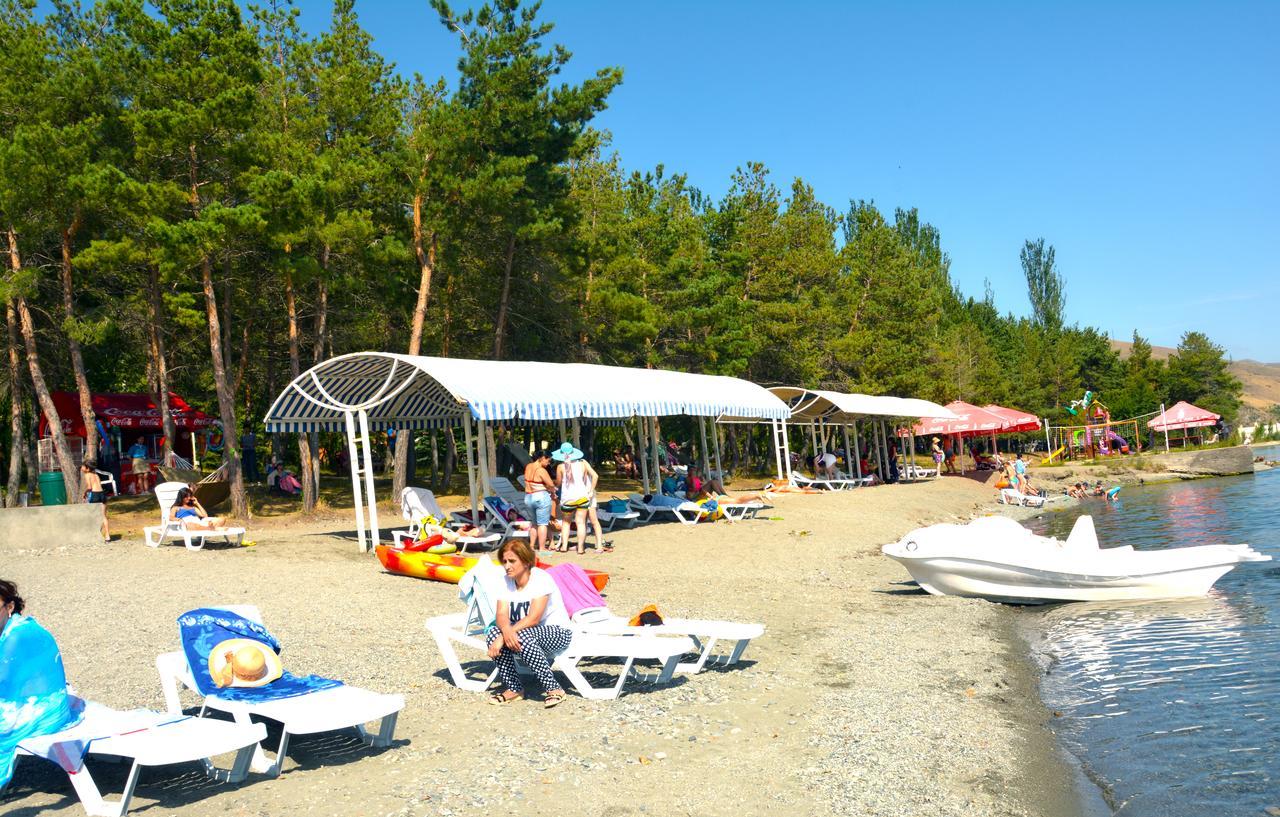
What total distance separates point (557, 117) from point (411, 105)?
562 centimetres

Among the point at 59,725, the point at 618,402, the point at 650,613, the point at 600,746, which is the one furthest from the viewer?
the point at 618,402

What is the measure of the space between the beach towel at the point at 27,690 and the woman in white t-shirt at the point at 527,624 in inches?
99.1

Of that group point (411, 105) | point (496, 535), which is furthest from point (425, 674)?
point (411, 105)

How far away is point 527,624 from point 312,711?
1680mm

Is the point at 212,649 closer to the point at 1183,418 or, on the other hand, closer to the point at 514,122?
the point at 514,122

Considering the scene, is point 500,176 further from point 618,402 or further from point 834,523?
point 834,523

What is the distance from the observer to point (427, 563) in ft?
39.2

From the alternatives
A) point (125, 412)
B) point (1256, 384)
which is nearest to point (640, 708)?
point (125, 412)

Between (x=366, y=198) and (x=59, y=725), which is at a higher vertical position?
(x=366, y=198)

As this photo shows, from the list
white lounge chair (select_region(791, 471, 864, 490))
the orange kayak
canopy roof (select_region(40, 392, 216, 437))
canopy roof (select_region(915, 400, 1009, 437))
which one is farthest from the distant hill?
the orange kayak

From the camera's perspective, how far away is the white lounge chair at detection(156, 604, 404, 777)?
5.01m

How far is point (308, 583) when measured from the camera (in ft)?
37.8

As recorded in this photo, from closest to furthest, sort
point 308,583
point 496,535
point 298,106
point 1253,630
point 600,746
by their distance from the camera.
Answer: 1. point 600,746
2. point 1253,630
3. point 308,583
4. point 496,535
5. point 298,106

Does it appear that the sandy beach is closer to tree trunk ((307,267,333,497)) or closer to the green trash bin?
the green trash bin
